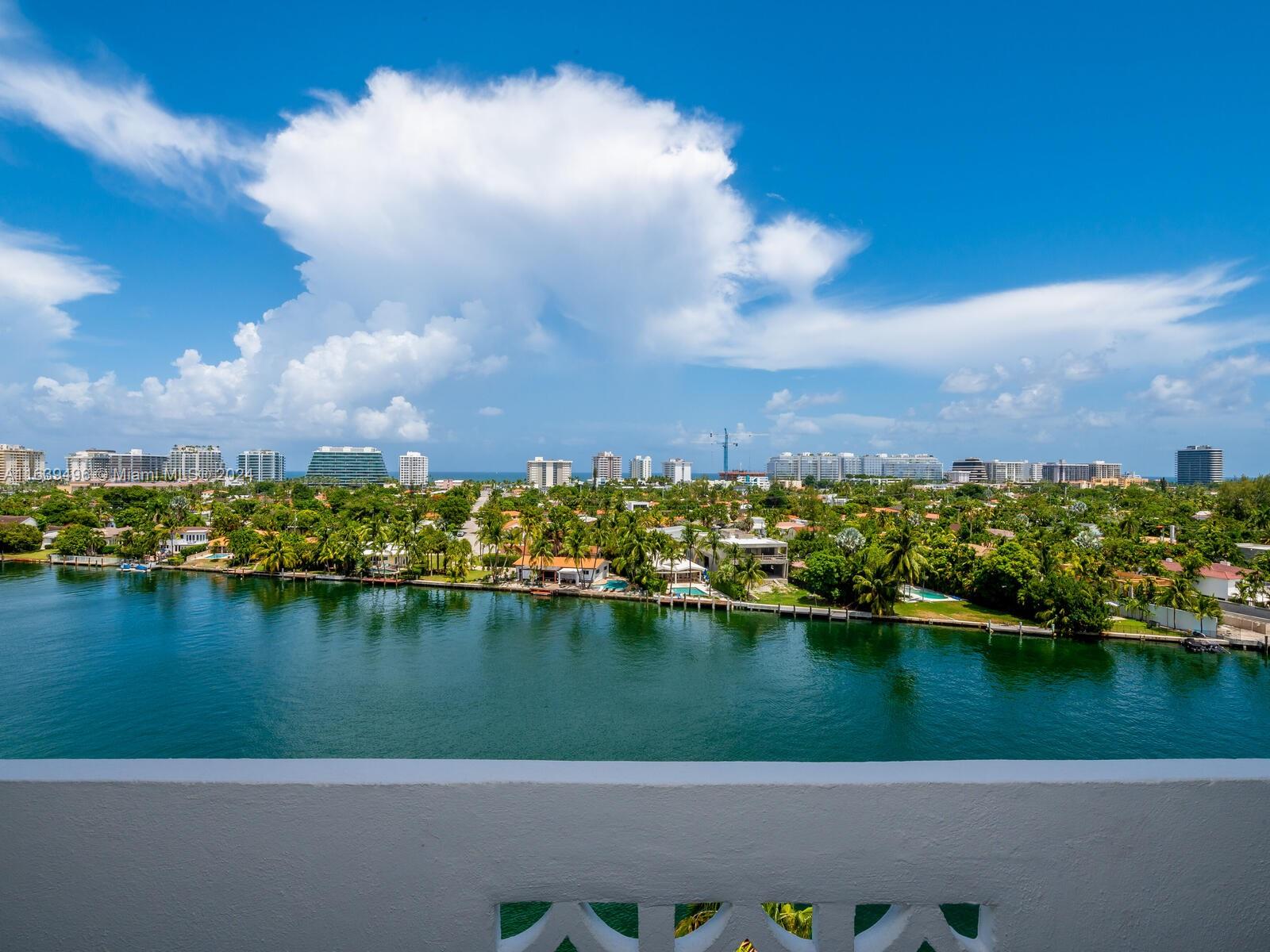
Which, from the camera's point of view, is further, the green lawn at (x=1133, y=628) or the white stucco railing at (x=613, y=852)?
the green lawn at (x=1133, y=628)

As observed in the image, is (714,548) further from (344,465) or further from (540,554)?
(344,465)

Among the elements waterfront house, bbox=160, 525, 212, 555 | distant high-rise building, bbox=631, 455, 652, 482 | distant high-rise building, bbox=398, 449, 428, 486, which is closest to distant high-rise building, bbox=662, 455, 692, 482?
distant high-rise building, bbox=631, 455, 652, 482

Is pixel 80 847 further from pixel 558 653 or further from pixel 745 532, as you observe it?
pixel 745 532

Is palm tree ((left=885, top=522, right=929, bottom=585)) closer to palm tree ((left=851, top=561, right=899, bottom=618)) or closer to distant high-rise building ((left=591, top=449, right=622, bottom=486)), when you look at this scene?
palm tree ((left=851, top=561, right=899, bottom=618))

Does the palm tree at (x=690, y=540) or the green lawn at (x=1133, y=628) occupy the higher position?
the palm tree at (x=690, y=540)

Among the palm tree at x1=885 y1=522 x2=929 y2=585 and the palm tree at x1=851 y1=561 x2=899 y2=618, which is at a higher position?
the palm tree at x1=885 y1=522 x2=929 y2=585

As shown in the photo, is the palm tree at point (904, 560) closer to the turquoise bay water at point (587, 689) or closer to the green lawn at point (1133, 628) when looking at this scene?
the turquoise bay water at point (587, 689)

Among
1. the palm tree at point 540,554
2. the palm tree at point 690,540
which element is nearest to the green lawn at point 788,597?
the palm tree at point 690,540

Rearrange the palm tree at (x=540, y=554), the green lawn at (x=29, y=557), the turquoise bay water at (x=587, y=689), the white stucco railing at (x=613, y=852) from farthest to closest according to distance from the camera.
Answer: the green lawn at (x=29, y=557) < the palm tree at (x=540, y=554) < the turquoise bay water at (x=587, y=689) < the white stucco railing at (x=613, y=852)

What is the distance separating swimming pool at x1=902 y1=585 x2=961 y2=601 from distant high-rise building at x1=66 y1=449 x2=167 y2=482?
3397 inches

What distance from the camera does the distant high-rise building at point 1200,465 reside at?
80.4 m

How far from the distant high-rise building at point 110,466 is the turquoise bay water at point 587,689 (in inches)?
3005

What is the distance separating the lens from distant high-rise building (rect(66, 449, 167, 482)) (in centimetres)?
7706

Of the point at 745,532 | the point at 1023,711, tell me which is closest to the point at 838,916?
the point at 1023,711
